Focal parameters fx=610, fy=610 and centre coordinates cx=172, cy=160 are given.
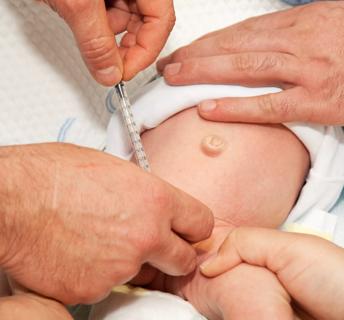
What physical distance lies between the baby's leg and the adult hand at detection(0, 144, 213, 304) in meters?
0.01

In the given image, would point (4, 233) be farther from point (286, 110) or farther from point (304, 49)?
point (304, 49)

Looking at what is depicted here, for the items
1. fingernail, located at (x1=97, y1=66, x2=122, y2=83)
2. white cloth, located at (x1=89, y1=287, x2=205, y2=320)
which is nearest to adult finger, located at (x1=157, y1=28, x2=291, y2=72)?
fingernail, located at (x1=97, y1=66, x2=122, y2=83)

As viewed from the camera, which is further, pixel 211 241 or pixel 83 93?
pixel 83 93

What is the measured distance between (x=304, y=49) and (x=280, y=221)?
1.08 feet

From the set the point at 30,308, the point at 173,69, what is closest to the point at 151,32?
the point at 173,69

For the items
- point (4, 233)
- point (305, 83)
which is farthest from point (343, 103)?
point (4, 233)

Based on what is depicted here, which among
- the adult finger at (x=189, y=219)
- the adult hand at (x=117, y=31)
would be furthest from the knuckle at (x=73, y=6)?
the adult finger at (x=189, y=219)

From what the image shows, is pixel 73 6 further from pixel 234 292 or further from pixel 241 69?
pixel 234 292

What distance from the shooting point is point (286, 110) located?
1.09 m

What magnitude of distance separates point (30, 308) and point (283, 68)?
62 centimetres

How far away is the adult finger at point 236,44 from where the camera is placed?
118 centimetres

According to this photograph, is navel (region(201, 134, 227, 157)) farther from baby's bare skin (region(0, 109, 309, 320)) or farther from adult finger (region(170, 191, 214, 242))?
adult finger (region(170, 191, 214, 242))

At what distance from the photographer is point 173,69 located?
119cm

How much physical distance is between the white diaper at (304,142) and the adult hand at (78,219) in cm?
32
